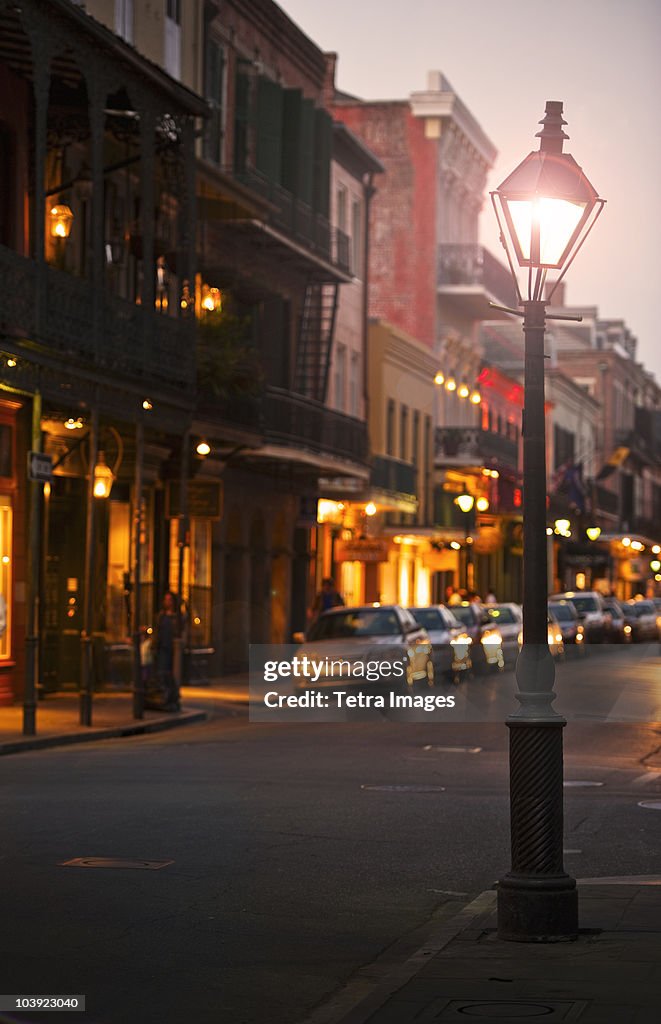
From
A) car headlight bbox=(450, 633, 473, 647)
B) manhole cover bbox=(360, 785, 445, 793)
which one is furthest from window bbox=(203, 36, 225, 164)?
manhole cover bbox=(360, 785, 445, 793)

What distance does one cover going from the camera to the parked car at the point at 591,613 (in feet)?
180

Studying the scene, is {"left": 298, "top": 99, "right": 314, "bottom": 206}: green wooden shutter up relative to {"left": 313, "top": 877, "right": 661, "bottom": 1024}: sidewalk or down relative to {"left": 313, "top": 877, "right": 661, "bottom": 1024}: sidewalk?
up

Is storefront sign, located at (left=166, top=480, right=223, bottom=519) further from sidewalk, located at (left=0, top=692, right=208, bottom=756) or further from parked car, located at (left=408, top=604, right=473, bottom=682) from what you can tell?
sidewalk, located at (left=0, top=692, right=208, bottom=756)

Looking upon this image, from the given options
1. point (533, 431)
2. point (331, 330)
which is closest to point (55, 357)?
point (533, 431)

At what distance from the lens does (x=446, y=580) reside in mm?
61688

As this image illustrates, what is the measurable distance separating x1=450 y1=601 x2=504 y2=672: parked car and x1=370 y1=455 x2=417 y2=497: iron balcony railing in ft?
25.9

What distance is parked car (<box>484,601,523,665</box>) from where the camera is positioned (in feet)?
132

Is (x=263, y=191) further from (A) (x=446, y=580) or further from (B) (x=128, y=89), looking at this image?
(A) (x=446, y=580)

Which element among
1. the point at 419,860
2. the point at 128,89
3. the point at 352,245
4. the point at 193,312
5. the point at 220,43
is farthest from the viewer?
the point at 352,245

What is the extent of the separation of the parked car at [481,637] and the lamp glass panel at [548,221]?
27323mm

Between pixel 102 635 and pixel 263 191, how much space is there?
11219 mm

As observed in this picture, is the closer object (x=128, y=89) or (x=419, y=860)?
(x=419, y=860)

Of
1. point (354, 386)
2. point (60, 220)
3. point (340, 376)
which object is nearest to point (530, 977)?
point (60, 220)

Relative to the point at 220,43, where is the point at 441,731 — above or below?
below
